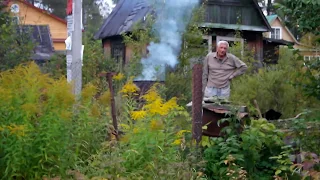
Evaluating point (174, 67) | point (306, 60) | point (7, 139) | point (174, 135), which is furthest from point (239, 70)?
point (174, 67)

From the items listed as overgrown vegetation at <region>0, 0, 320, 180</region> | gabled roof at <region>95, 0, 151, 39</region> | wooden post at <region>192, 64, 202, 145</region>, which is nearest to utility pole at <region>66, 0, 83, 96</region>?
overgrown vegetation at <region>0, 0, 320, 180</region>

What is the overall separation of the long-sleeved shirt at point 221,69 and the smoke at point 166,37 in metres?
4.92

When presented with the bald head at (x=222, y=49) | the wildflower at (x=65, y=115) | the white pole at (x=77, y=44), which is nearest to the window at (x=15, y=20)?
the white pole at (x=77, y=44)

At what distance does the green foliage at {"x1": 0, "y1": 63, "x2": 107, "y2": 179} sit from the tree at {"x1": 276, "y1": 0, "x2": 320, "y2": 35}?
105 inches

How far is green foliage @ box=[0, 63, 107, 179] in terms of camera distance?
512cm

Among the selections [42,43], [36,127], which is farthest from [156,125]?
[42,43]

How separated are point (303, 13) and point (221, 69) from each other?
243 cm

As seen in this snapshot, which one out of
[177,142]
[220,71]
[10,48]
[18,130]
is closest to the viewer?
[18,130]

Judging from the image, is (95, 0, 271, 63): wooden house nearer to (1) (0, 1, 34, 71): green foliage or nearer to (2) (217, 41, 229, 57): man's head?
(1) (0, 1, 34, 71): green foliage

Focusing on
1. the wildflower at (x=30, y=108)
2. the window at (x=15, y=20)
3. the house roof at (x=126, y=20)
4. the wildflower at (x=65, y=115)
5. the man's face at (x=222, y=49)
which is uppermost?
the house roof at (x=126, y=20)

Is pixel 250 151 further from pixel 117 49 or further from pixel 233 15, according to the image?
pixel 233 15

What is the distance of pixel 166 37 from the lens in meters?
15.8

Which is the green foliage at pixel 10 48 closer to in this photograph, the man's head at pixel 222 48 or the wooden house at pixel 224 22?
the man's head at pixel 222 48

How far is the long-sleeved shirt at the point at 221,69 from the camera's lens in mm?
9141
